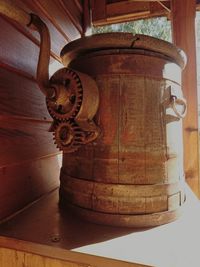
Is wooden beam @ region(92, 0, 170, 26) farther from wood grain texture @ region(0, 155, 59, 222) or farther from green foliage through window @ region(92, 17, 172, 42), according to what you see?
wood grain texture @ region(0, 155, 59, 222)

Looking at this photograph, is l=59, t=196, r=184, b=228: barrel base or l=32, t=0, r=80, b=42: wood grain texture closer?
l=59, t=196, r=184, b=228: barrel base

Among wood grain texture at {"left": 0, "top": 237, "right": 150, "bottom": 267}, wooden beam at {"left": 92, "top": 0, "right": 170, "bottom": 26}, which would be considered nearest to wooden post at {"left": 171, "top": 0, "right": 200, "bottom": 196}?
wooden beam at {"left": 92, "top": 0, "right": 170, "bottom": 26}

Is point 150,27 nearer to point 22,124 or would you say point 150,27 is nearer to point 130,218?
point 22,124

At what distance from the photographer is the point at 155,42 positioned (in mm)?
779

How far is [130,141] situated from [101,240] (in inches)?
11.8

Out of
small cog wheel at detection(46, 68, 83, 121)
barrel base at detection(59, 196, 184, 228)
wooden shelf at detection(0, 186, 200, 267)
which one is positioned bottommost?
wooden shelf at detection(0, 186, 200, 267)

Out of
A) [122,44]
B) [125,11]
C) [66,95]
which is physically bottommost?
[66,95]

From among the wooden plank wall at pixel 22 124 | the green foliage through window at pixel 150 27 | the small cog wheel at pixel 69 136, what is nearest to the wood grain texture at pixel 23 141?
the wooden plank wall at pixel 22 124

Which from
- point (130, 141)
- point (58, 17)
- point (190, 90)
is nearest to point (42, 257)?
point (130, 141)

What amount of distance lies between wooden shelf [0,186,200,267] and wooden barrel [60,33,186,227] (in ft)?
0.14

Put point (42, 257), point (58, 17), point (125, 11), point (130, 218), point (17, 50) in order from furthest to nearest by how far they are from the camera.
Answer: point (125, 11) → point (58, 17) → point (17, 50) → point (130, 218) → point (42, 257)

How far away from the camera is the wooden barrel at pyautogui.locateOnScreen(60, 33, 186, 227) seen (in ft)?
2.49

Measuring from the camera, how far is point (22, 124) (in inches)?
35.8

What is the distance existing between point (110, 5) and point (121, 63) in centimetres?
128
